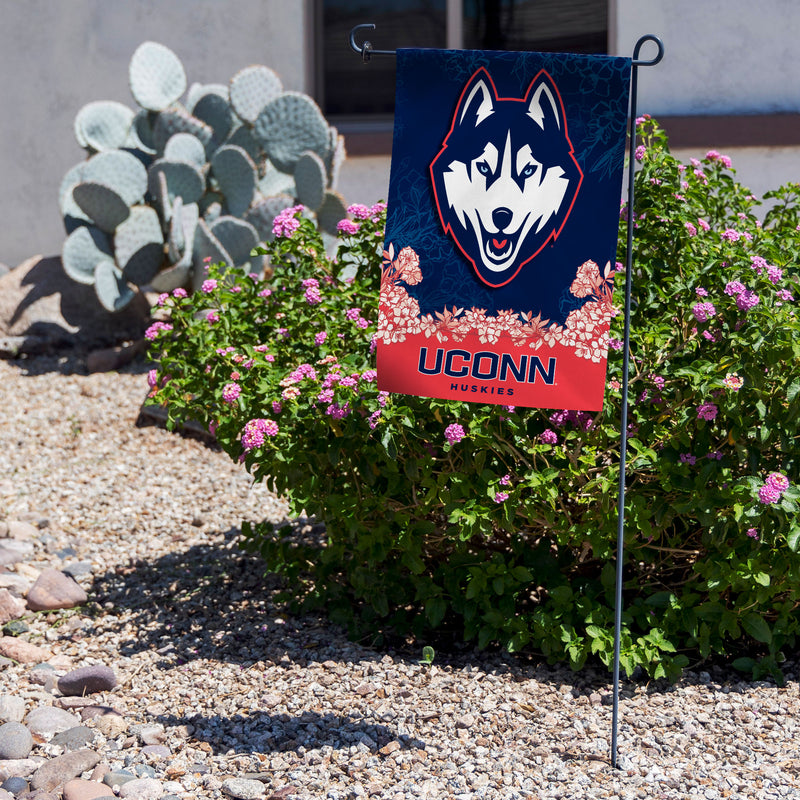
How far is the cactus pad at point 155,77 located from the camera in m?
6.31

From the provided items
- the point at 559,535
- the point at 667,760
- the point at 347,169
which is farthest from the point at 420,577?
the point at 347,169

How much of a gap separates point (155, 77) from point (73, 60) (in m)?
1.34

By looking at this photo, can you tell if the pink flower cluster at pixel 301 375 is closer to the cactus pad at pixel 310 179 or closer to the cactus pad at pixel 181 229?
the cactus pad at pixel 181 229

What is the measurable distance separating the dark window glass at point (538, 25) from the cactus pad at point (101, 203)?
267cm

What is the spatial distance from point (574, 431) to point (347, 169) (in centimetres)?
451

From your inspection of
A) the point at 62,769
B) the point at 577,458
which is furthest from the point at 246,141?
the point at 62,769

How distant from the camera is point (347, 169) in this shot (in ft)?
23.4

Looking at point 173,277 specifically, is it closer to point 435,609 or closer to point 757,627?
point 435,609

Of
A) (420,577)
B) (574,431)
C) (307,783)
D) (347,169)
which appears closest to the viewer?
(307,783)

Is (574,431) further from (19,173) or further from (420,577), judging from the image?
(19,173)

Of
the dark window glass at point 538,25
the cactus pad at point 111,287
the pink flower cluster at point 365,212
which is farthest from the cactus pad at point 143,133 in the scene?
the pink flower cluster at point 365,212

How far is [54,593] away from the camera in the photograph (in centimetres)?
Result: 386

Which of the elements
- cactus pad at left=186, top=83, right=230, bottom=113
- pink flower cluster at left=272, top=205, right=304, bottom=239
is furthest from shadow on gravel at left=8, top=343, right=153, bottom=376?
pink flower cluster at left=272, top=205, right=304, bottom=239

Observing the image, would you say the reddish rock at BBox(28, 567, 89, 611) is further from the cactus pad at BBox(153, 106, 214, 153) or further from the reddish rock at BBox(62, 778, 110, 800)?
the cactus pad at BBox(153, 106, 214, 153)
